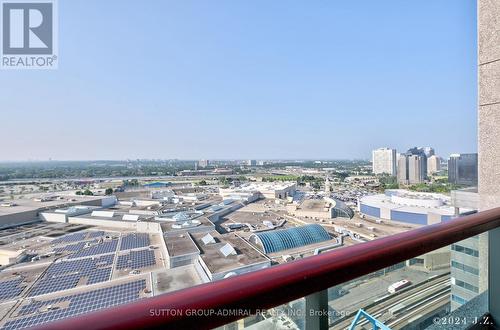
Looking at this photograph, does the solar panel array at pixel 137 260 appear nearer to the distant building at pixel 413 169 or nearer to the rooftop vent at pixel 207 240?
the rooftop vent at pixel 207 240

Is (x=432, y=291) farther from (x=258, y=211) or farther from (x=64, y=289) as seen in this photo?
(x=258, y=211)

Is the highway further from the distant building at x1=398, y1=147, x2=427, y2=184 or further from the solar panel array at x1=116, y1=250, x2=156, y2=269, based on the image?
the distant building at x1=398, y1=147, x2=427, y2=184

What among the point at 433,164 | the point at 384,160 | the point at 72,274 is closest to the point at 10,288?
the point at 72,274

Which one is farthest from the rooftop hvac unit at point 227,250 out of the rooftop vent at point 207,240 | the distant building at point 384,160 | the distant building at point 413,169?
the distant building at point 384,160

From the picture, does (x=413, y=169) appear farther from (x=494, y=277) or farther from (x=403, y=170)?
(x=494, y=277)

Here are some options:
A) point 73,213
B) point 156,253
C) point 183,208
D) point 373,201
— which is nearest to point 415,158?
point 373,201

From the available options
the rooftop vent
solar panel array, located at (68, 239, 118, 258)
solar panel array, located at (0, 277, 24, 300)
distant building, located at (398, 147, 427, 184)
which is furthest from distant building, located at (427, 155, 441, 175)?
solar panel array, located at (0, 277, 24, 300)
